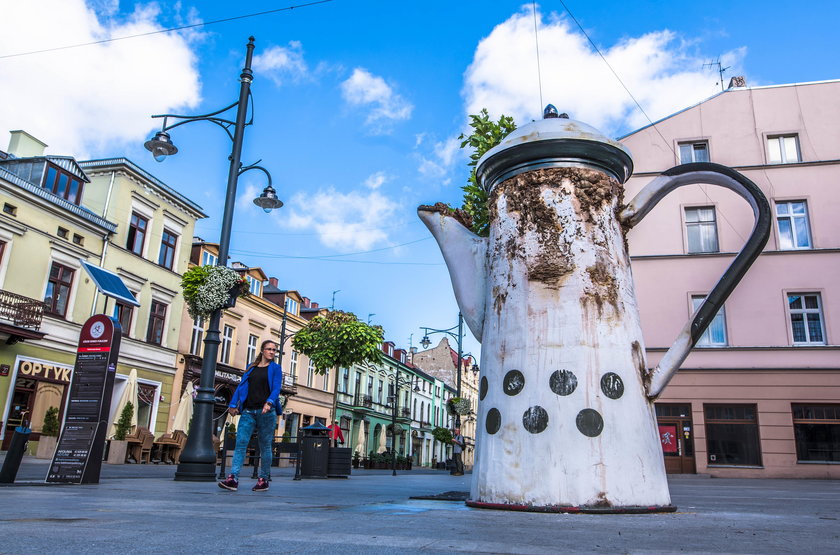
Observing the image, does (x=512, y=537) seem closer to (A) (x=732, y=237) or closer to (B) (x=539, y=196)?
(B) (x=539, y=196)

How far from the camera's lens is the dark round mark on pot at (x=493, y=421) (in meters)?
3.87

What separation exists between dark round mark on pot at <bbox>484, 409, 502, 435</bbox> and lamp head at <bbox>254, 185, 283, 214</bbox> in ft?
28.7

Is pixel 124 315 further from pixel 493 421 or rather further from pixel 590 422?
pixel 590 422

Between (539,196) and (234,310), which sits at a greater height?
(234,310)

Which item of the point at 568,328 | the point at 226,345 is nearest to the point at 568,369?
the point at 568,328

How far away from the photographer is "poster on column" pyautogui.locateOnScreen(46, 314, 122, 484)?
6.86 meters

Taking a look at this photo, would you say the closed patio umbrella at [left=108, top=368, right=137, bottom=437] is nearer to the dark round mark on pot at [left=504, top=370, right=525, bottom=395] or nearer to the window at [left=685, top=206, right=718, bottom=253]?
the window at [left=685, top=206, right=718, bottom=253]

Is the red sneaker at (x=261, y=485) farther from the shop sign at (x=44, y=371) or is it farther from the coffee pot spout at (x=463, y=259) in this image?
the shop sign at (x=44, y=371)

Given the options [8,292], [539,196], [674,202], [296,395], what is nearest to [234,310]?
[296,395]

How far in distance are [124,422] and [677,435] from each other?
17.7 m

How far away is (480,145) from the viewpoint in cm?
900

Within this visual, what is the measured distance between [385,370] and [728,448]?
35332 millimetres

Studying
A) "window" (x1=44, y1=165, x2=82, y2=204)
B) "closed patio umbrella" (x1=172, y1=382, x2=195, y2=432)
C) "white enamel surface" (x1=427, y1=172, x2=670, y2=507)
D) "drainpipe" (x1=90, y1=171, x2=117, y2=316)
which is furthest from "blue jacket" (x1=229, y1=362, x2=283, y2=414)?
"window" (x1=44, y1=165, x2=82, y2=204)

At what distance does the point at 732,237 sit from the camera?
19.6 m
